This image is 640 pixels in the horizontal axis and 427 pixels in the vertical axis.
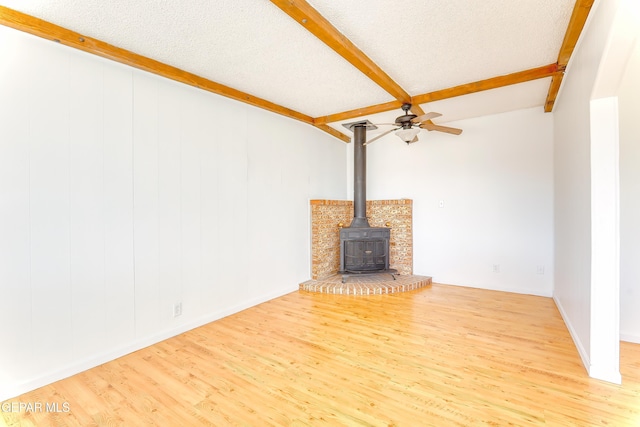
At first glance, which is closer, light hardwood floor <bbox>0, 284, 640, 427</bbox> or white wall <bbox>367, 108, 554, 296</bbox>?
light hardwood floor <bbox>0, 284, 640, 427</bbox>

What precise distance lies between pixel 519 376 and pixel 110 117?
371cm

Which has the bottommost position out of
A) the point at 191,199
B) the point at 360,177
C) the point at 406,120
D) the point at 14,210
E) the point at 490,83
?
the point at 14,210

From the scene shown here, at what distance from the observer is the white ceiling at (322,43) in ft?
6.57

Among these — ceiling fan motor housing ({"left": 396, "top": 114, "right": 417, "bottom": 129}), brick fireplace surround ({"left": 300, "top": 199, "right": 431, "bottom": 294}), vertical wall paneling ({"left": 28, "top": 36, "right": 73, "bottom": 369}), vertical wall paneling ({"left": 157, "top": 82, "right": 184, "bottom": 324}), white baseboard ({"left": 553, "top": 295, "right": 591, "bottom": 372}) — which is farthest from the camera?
brick fireplace surround ({"left": 300, "top": 199, "right": 431, "bottom": 294})

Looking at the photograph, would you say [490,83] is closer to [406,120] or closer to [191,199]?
[406,120]

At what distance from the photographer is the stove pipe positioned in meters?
4.86

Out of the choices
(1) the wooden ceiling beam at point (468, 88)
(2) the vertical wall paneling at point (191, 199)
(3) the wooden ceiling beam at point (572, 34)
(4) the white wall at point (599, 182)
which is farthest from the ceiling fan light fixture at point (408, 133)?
(2) the vertical wall paneling at point (191, 199)

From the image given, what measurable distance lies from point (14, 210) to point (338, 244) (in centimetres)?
401

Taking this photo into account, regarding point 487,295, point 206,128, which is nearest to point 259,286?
point 206,128

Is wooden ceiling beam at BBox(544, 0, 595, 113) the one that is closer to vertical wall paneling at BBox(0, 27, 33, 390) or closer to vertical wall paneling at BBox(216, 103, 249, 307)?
vertical wall paneling at BBox(216, 103, 249, 307)

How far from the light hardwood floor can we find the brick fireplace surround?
1.17 metres

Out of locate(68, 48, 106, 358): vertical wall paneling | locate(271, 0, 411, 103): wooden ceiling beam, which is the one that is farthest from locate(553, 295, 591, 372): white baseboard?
locate(68, 48, 106, 358): vertical wall paneling

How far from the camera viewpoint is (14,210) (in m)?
1.98

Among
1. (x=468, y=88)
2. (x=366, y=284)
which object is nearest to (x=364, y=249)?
(x=366, y=284)
